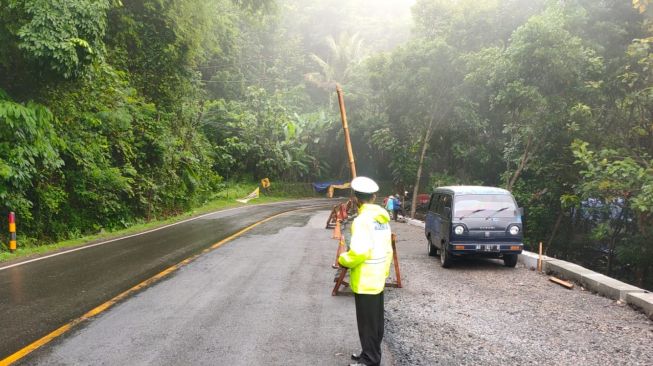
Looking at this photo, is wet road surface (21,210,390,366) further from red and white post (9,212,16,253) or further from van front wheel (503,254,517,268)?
red and white post (9,212,16,253)

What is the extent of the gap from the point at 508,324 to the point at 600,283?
110 inches

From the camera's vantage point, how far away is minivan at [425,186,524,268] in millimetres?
10586

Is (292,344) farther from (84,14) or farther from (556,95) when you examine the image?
(556,95)

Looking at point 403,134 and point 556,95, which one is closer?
point 556,95

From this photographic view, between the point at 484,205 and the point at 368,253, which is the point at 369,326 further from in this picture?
the point at 484,205

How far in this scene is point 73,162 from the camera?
16125 millimetres

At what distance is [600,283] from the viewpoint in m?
8.30

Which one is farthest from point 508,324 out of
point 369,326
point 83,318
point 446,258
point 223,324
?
point 83,318

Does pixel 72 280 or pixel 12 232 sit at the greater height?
pixel 12 232

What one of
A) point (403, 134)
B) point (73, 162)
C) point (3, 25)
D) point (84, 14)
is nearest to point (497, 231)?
point (84, 14)

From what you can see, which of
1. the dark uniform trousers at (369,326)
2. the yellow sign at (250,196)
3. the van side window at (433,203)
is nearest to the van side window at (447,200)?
the van side window at (433,203)

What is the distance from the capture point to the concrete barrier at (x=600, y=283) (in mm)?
7211

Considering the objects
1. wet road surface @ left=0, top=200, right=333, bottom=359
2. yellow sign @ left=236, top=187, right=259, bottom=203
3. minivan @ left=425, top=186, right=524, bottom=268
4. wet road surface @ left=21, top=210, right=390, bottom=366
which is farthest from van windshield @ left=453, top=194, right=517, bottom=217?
yellow sign @ left=236, top=187, right=259, bottom=203

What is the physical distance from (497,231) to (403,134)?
22.0 meters
